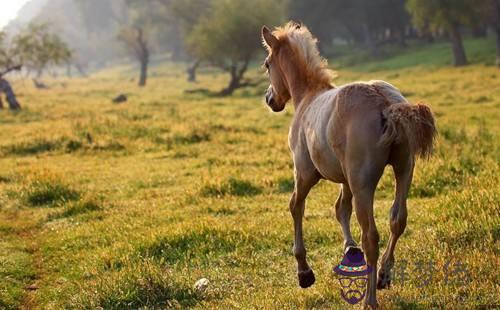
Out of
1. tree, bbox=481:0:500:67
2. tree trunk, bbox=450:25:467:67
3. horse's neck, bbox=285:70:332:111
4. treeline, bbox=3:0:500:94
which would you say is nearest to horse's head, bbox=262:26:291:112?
horse's neck, bbox=285:70:332:111

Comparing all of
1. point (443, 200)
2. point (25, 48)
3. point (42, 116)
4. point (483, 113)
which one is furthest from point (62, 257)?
point (25, 48)

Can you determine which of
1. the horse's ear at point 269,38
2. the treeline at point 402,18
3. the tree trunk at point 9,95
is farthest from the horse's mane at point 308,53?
the treeline at point 402,18

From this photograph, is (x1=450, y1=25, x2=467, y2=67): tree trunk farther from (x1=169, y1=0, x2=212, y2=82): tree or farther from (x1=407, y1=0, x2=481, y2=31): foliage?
(x1=169, y1=0, x2=212, y2=82): tree

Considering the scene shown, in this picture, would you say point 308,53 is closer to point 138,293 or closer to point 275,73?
point 275,73

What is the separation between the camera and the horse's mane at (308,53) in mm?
7527

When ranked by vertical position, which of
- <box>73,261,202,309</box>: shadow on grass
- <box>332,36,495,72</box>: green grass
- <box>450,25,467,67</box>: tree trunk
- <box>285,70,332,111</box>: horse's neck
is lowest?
<box>332,36,495,72</box>: green grass

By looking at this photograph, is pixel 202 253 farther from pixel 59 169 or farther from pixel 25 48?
pixel 25 48

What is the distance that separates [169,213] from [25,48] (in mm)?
35099

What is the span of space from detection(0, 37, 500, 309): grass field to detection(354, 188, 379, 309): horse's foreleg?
0.28 meters

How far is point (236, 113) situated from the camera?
28562 mm

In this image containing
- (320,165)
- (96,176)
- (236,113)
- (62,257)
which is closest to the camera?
(320,165)

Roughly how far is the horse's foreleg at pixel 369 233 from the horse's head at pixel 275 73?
3.27 meters

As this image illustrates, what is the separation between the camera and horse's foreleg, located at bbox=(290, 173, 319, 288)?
21.5ft

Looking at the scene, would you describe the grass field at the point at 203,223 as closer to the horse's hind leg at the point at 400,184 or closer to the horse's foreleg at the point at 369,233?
the horse's foreleg at the point at 369,233
